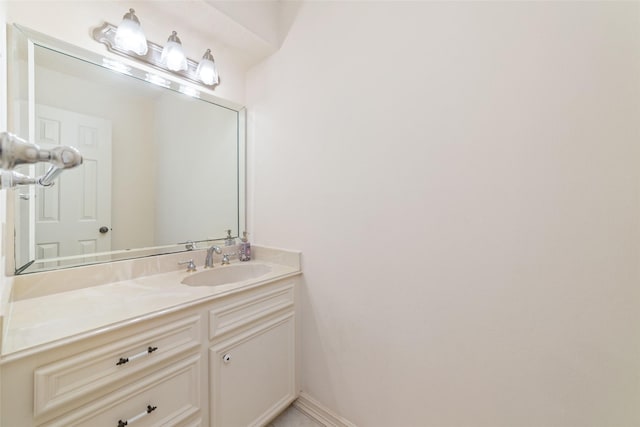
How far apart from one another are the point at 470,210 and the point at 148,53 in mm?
1810

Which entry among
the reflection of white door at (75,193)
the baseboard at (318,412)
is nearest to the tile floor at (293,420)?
the baseboard at (318,412)

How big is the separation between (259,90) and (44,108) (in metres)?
1.11

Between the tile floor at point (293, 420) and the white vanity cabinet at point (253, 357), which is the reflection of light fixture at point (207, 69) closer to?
the white vanity cabinet at point (253, 357)

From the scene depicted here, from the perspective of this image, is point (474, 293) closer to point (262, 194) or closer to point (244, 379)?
point (244, 379)

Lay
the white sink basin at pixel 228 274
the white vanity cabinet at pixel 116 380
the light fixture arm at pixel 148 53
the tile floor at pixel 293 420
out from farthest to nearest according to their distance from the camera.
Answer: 1. the white sink basin at pixel 228 274
2. the tile floor at pixel 293 420
3. the light fixture arm at pixel 148 53
4. the white vanity cabinet at pixel 116 380

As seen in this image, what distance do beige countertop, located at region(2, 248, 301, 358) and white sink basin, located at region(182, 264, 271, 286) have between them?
103 mm

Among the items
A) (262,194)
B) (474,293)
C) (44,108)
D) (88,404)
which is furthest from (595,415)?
(44,108)

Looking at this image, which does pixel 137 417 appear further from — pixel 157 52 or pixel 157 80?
pixel 157 52

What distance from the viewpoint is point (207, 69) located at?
1563 millimetres

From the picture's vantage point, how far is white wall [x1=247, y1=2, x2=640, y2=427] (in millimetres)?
731

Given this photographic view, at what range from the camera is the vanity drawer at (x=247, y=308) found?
1.08 m

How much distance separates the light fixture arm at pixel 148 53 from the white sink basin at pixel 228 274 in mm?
1213

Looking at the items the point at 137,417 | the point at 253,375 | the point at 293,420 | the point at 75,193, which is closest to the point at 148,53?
the point at 75,193

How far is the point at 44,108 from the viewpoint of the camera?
3.59ft
